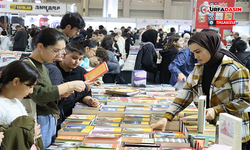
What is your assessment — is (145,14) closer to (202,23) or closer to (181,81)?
(202,23)

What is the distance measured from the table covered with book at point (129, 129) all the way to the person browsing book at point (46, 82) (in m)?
0.15

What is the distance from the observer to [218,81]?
5.68ft

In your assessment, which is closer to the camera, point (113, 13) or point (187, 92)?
point (187, 92)

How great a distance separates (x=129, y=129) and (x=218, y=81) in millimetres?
699

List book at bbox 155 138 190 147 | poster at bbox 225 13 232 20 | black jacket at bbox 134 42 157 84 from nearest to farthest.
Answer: book at bbox 155 138 190 147 < black jacket at bbox 134 42 157 84 < poster at bbox 225 13 232 20

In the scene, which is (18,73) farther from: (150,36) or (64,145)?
(150,36)

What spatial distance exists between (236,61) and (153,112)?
77cm

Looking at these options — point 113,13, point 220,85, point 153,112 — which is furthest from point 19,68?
point 113,13

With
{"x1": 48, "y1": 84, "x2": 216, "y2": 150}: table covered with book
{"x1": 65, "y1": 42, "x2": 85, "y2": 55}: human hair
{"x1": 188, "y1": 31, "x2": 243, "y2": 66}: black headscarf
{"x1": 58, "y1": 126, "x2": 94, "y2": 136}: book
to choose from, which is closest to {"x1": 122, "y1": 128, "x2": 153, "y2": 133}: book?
{"x1": 48, "y1": 84, "x2": 216, "y2": 150}: table covered with book

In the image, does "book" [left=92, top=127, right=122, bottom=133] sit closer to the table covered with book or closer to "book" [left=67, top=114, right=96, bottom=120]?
the table covered with book

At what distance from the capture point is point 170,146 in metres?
1.54

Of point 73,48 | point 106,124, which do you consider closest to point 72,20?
point 73,48

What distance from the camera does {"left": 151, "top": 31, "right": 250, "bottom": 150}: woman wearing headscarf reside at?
1.66m

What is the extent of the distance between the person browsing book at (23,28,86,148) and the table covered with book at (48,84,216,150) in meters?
0.15
